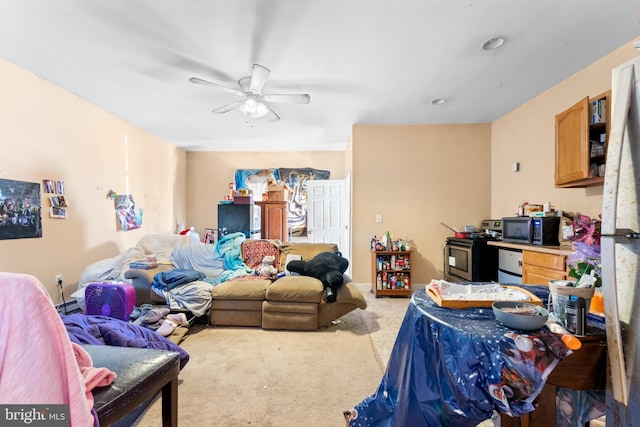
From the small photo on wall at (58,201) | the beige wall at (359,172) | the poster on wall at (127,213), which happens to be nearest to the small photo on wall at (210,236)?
the beige wall at (359,172)

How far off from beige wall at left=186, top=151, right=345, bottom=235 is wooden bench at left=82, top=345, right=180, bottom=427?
16.5ft

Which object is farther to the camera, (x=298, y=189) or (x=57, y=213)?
(x=298, y=189)

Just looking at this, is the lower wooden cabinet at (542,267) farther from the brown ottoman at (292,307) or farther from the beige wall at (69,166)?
the beige wall at (69,166)

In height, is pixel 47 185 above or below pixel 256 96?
below

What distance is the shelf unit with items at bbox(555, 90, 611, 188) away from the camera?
2246 mm

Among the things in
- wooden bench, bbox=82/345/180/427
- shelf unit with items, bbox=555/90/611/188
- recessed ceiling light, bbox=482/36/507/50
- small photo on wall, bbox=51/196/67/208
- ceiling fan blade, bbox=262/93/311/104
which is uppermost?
recessed ceiling light, bbox=482/36/507/50

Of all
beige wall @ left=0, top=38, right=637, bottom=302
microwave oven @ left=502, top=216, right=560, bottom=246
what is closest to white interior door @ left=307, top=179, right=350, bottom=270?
beige wall @ left=0, top=38, right=637, bottom=302

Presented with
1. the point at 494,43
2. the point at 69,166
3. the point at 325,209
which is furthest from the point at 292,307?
the point at 69,166

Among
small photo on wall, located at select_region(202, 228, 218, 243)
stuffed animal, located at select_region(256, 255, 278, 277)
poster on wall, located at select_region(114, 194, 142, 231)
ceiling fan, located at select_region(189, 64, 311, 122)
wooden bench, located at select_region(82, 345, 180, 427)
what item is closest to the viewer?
wooden bench, located at select_region(82, 345, 180, 427)

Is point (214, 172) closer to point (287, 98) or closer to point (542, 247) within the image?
point (287, 98)

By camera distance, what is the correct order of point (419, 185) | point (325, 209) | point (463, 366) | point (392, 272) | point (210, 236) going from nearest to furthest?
point (463, 366)
point (392, 272)
point (419, 185)
point (325, 209)
point (210, 236)

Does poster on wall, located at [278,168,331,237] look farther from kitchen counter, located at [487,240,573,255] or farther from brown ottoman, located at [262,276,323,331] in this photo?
kitchen counter, located at [487,240,573,255]

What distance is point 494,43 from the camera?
2.32 m

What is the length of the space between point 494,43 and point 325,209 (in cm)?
363
